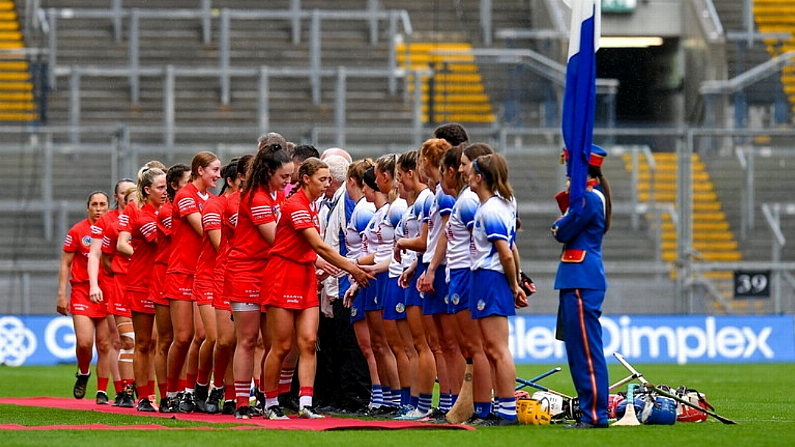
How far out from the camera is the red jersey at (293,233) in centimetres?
1107

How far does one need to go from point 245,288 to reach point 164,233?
1.78 meters

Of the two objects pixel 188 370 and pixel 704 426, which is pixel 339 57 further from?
pixel 704 426

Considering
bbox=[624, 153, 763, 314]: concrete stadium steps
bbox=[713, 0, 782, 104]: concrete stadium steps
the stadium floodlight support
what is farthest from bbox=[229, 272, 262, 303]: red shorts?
bbox=[713, 0, 782, 104]: concrete stadium steps

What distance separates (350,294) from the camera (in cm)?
1248

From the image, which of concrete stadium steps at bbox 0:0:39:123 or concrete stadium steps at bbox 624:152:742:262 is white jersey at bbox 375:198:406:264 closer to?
concrete stadium steps at bbox 624:152:742:262

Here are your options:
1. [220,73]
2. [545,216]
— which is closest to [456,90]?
[545,216]

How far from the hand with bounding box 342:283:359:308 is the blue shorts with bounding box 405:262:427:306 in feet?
2.59

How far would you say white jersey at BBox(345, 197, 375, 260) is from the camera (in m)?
12.8

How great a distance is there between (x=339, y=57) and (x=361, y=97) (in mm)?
1641

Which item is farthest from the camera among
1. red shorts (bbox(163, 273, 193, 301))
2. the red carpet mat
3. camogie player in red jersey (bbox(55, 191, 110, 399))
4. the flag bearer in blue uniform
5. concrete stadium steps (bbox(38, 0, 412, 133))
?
concrete stadium steps (bbox(38, 0, 412, 133))

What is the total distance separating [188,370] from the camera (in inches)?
498

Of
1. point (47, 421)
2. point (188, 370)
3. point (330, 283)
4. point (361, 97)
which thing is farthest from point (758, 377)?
point (361, 97)

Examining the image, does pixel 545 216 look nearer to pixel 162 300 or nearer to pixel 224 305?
pixel 162 300

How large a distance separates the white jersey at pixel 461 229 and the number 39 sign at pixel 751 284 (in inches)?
525
